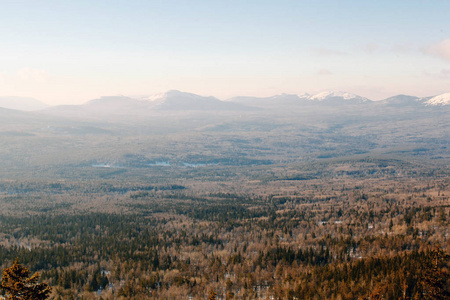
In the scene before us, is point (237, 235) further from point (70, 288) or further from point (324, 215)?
point (70, 288)

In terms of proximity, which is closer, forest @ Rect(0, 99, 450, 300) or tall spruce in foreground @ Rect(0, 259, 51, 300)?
tall spruce in foreground @ Rect(0, 259, 51, 300)

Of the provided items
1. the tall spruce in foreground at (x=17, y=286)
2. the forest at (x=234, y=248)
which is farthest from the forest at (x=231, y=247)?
A: the tall spruce in foreground at (x=17, y=286)

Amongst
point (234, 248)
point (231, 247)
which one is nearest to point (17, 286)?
point (234, 248)

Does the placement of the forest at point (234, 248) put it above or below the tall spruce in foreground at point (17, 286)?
below

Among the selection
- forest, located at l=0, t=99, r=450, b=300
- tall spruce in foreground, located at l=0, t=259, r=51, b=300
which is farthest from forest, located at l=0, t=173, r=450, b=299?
tall spruce in foreground, located at l=0, t=259, r=51, b=300

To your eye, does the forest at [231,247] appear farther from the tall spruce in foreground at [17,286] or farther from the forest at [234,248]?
the tall spruce in foreground at [17,286]

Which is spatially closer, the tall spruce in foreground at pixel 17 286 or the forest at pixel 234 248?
the tall spruce in foreground at pixel 17 286

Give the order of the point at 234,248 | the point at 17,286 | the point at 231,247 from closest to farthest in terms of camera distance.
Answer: the point at 17,286 → the point at 234,248 → the point at 231,247

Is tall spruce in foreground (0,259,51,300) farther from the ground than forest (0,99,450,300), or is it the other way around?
tall spruce in foreground (0,259,51,300)

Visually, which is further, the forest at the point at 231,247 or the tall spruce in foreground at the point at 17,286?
the forest at the point at 231,247

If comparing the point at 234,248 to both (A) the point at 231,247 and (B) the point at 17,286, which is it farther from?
(B) the point at 17,286

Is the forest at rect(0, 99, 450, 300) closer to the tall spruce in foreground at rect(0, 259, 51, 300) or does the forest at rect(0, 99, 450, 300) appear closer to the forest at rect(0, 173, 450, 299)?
the forest at rect(0, 173, 450, 299)

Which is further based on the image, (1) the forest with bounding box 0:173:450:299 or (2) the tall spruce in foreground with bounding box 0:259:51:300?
(1) the forest with bounding box 0:173:450:299
